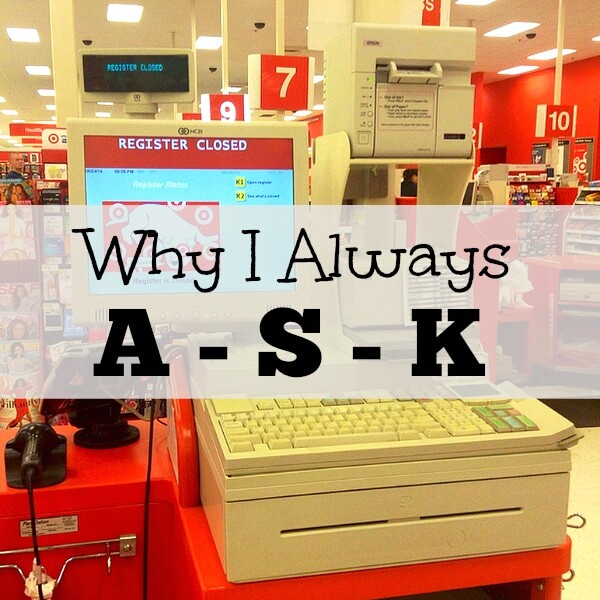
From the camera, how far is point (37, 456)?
4.03 ft

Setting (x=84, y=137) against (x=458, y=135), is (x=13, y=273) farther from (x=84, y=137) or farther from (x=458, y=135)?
(x=458, y=135)

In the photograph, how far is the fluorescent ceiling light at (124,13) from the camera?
341 inches

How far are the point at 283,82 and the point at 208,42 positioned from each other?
298 inches

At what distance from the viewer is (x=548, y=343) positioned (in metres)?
5.32

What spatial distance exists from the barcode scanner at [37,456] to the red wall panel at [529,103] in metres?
12.2

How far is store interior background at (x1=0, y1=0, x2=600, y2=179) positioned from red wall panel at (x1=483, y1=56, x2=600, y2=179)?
0.02 metres

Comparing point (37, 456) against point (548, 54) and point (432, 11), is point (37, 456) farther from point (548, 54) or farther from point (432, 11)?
point (548, 54)

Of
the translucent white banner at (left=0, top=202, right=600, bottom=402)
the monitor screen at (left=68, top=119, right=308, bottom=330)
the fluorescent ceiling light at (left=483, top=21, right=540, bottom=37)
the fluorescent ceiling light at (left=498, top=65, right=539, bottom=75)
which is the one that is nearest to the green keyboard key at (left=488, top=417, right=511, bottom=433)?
the translucent white banner at (left=0, top=202, right=600, bottom=402)

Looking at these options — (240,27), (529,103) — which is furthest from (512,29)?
(240,27)

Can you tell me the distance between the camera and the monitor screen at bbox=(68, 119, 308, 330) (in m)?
1.32

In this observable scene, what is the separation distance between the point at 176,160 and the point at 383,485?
739mm

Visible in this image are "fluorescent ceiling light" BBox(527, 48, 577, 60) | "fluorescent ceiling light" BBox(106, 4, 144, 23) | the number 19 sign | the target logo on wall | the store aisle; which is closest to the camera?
the store aisle

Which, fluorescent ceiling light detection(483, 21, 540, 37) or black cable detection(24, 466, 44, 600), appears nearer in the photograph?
black cable detection(24, 466, 44, 600)

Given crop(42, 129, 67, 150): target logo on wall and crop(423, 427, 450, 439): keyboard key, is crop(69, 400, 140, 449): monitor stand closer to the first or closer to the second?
crop(423, 427, 450, 439): keyboard key
